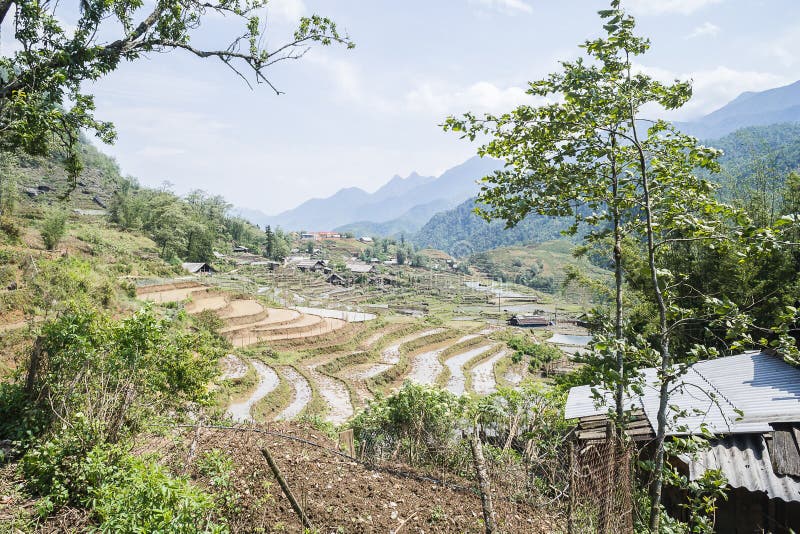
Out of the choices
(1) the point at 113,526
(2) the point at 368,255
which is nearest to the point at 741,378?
(1) the point at 113,526

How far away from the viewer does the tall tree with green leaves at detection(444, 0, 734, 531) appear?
294 centimetres

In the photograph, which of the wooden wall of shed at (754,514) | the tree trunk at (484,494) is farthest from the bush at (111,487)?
the wooden wall of shed at (754,514)

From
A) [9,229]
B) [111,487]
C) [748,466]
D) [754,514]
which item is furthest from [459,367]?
[9,229]

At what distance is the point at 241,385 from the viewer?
18.3 meters

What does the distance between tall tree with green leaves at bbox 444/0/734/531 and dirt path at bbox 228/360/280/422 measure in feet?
42.4

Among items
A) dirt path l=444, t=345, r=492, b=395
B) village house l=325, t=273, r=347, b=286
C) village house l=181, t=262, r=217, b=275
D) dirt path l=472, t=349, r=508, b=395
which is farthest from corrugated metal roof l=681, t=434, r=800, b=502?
village house l=325, t=273, r=347, b=286

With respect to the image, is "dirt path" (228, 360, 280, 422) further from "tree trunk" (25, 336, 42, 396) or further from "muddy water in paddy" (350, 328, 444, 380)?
"tree trunk" (25, 336, 42, 396)

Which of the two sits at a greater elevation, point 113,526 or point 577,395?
point 113,526

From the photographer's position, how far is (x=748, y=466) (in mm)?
4500

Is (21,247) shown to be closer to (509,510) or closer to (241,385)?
(241,385)

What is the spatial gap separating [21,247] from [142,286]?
658 cm

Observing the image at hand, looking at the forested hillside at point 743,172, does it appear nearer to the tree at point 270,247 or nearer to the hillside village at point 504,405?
the hillside village at point 504,405

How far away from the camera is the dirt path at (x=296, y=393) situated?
55.1ft

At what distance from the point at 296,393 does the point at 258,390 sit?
1729mm
